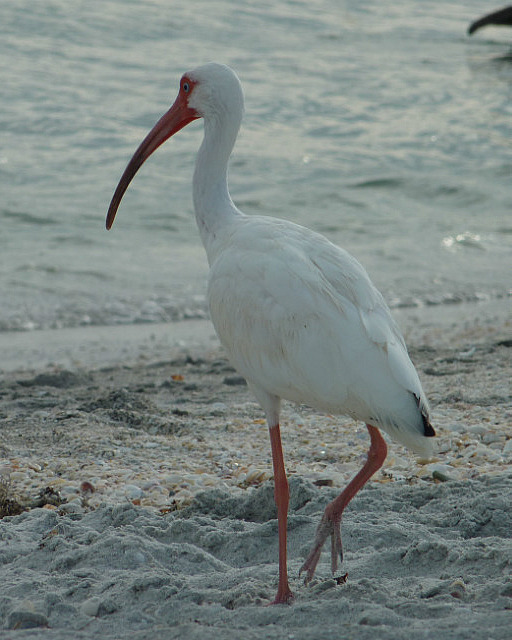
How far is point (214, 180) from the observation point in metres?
4.93

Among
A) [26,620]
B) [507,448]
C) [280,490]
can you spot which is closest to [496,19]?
[507,448]

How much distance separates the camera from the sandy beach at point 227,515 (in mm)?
3572

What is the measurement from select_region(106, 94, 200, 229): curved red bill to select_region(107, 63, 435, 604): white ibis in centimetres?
97

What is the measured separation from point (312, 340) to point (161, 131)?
2.12 meters

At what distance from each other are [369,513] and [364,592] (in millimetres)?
949

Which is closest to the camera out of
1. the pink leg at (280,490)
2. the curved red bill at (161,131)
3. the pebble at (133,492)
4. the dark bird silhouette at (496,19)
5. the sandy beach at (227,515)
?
the sandy beach at (227,515)

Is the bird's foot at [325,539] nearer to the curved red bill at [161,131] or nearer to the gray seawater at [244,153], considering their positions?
the curved red bill at [161,131]

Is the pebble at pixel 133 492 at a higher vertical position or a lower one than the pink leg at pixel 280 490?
lower

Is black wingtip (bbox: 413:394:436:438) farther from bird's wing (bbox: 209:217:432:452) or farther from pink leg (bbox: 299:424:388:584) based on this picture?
pink leg (bbox: 299:424:388:584)

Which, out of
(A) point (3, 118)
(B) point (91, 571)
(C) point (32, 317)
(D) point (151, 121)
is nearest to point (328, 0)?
(D) point (151, 121)

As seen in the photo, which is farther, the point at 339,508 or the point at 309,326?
the point at 339,508

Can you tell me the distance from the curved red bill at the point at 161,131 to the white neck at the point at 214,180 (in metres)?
0.25

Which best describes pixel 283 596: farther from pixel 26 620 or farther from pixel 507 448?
pixel 507 448

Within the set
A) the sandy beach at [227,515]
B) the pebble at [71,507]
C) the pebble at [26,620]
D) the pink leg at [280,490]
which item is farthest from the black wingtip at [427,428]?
the pebble at [71,507]
